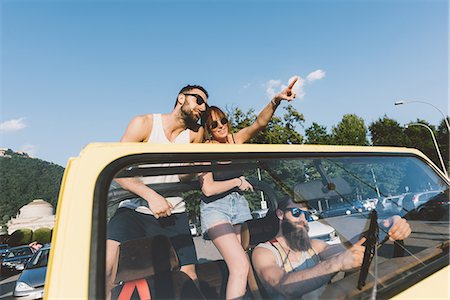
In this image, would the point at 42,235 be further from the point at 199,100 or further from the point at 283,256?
the point at 283,256

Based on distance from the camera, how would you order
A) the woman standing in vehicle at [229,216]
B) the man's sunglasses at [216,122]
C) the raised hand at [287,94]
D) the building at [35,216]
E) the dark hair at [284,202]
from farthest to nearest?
the building at [35,216] → the raised hand at [287,94] → the man's sunglasses at [216,122] → the dark hair at [284,202] → the woman standing in vehicle at [229,216]

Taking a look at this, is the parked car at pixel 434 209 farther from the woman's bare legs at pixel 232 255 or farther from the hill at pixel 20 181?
the hill at pixel 20 181

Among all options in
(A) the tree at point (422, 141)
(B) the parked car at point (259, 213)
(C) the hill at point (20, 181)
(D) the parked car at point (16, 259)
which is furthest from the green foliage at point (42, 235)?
(A) the tree at point (422, 141)

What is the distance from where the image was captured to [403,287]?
1360mm

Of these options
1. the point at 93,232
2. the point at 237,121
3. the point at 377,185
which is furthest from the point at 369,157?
the point at 237,121

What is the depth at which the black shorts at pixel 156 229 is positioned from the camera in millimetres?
1337

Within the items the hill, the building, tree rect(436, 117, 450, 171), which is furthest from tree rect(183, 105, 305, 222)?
the hill

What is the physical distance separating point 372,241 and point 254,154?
72cm

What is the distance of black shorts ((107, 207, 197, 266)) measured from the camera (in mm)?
1337

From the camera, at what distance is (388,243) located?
64.5 inches

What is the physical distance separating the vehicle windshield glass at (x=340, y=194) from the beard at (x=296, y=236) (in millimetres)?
44

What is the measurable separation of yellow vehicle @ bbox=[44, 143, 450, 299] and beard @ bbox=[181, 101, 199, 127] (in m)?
0.93

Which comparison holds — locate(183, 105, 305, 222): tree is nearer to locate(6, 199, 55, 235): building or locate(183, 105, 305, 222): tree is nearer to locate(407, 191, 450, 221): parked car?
locate(407, 191, 450, 221): parked car

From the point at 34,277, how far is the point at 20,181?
72.9 m
